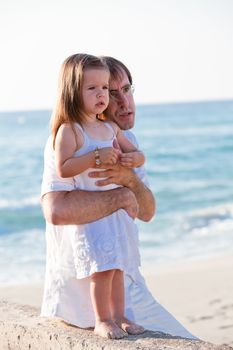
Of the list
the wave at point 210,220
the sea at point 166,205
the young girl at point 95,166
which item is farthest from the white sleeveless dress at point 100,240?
the wave at point 210,220

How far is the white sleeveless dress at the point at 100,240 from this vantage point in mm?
3186

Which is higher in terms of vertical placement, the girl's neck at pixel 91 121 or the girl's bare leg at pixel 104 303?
the girl's neck at pixel 91 121

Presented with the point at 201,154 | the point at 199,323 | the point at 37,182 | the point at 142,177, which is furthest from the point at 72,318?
the point at 201,154

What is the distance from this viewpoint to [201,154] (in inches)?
1213

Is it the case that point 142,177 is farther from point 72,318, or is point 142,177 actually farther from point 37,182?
point 37,182

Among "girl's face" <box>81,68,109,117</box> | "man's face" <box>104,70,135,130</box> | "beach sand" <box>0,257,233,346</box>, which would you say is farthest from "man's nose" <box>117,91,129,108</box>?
"beach sand" <box>0,257,233,346</box>

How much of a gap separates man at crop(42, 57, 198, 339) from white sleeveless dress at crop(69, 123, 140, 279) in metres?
0.03

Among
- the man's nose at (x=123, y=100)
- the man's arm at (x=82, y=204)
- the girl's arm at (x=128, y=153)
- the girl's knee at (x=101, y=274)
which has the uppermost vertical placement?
the man's nose at (x=123, y=100)

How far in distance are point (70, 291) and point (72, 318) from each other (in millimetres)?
117

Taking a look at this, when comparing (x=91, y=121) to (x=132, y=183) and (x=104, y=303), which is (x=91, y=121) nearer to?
(x=132, y=183)

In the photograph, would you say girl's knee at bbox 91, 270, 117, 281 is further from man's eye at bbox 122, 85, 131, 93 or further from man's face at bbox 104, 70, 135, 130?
man's eye at bbox 122, 85, 131, 93

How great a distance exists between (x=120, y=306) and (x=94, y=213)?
393 mm

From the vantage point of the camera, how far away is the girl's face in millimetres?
3236

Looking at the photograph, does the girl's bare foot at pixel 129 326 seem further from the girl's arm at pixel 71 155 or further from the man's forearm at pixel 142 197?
the girl's arm at pixel 71 155
